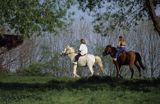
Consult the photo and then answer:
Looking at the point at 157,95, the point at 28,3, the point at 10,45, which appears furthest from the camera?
the point at 10,45

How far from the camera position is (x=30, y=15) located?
64.3 ft

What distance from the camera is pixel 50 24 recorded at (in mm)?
21531

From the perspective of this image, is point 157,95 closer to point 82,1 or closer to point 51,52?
point 82,1

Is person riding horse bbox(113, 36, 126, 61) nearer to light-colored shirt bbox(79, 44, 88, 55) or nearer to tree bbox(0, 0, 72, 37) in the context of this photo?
light-colored shirt bbox(79, 44, 88, 55)

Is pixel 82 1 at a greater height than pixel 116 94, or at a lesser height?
greater

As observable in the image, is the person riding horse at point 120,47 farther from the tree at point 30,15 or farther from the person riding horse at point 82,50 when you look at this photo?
the tree at point 30,15

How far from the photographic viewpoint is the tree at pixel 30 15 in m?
19.2

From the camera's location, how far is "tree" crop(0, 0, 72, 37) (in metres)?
19.2

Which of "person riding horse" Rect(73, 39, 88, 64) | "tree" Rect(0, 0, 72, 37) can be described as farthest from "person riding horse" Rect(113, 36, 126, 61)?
"tree" Rect(0, 0, 72, 37)

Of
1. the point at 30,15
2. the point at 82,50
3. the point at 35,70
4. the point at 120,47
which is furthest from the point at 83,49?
the point at 30,15

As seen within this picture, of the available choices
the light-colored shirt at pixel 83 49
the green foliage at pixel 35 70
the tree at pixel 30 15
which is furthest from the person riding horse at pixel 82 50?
the tree at pixel 30 15

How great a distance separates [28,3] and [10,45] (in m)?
16.4

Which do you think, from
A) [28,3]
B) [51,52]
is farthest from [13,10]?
[51,52]

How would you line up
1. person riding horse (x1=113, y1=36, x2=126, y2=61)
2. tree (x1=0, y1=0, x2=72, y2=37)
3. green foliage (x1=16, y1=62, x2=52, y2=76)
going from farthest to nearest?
green foliage (x1=16, y1=62, x2=52, y2=76)
person riding horse (x1=113, y1=36, x2=126, y2=61)
tree (x1=0, y1=0, x2=72, y2=37)
